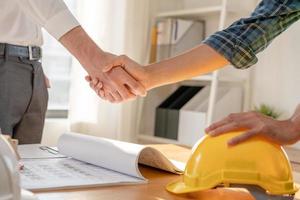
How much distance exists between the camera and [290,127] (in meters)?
0.90

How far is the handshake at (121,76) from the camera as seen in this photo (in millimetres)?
1468

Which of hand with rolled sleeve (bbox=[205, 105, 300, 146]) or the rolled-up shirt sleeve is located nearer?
hand with rolled sleeve (bbox=[205, 105, 300, 146])

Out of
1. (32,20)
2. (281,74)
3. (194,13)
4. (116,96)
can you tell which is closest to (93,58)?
(116,96)

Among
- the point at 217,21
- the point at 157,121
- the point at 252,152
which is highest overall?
the point at 217,21

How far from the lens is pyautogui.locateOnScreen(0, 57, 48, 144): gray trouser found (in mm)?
1513

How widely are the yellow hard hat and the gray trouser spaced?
0.86m

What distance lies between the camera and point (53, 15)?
1.46 meters

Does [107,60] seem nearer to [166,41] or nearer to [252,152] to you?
[252,152]

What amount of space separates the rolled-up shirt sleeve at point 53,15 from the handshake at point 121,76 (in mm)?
148

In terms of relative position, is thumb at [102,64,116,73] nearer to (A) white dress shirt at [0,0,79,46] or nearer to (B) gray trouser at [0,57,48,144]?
(A) white dress shirt at [0,0,79,46]

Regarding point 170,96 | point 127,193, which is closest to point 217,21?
point 170,96

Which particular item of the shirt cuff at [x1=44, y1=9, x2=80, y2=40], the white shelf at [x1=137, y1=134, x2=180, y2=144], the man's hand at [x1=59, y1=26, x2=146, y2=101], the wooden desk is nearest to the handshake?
the man's hand at [x1=59, y1=26, x2=146, y2=101]

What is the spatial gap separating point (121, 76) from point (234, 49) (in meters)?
0.42

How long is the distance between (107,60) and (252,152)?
2.60 feet
